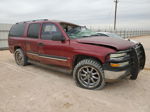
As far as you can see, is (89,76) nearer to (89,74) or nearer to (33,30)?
(89,74)

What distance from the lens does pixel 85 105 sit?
2.57m

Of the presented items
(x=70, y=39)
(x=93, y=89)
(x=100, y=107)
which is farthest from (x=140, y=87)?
(x=70, y=39)

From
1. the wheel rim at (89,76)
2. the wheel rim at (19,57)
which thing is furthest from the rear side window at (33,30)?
the wheel rim at (89,76)

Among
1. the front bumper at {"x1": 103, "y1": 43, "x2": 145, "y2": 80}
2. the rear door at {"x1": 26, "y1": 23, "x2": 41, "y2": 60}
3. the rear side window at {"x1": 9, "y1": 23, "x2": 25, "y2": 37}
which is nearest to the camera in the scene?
the front bumper at {"x1": 103, "y1": 43, "x2": 145, "y2": 80}

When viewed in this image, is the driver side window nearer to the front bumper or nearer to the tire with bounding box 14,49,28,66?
the tire with bounding box 14,49,28,66

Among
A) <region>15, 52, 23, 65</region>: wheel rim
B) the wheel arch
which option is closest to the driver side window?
the wheel arch

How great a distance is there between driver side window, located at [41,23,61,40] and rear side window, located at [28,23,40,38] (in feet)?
0.92

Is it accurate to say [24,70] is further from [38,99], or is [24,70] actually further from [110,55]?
[110,55]

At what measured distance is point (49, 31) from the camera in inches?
157

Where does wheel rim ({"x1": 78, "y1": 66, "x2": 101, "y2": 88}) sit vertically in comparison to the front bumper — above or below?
below

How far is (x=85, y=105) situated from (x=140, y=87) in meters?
1.66

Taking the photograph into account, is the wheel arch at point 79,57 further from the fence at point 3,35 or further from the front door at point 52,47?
the fence at point 3,35

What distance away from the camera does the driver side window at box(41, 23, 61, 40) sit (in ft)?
12.4

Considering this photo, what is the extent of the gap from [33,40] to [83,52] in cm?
198
